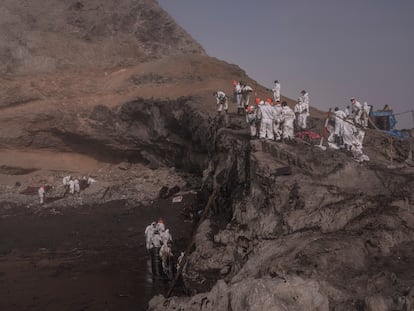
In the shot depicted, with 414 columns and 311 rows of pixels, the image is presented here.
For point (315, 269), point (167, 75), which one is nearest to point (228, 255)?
point (315, 269)

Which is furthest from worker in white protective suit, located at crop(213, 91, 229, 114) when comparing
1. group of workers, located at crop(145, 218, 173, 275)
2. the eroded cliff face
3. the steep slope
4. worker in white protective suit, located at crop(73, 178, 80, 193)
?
the steep slope

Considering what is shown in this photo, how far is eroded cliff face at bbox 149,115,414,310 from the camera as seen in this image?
24.9 feet

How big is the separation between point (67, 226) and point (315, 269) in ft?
46.1

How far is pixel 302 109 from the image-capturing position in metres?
17.7

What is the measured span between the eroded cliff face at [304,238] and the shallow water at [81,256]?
88.2 inches

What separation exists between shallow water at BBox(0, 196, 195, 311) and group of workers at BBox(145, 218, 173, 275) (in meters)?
0.66

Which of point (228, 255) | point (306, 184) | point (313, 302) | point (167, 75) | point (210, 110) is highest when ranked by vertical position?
point (167, 75)

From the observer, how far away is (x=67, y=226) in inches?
765

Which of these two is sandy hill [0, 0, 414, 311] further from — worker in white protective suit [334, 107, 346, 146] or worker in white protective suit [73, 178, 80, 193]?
worker in white protective suit [334, 107, 346, 146]

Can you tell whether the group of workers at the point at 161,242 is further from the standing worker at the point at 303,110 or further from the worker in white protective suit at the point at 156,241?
the standing worker at the point at 303,110

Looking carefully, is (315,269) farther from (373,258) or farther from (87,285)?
(87,285)

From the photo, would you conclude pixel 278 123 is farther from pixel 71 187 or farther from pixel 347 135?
pixel 71 187

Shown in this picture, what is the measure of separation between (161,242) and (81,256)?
4008 millimetres

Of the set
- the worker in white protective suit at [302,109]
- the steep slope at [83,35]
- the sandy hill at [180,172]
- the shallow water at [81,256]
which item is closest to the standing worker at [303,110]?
the worker in white protective suit at [302,109]
